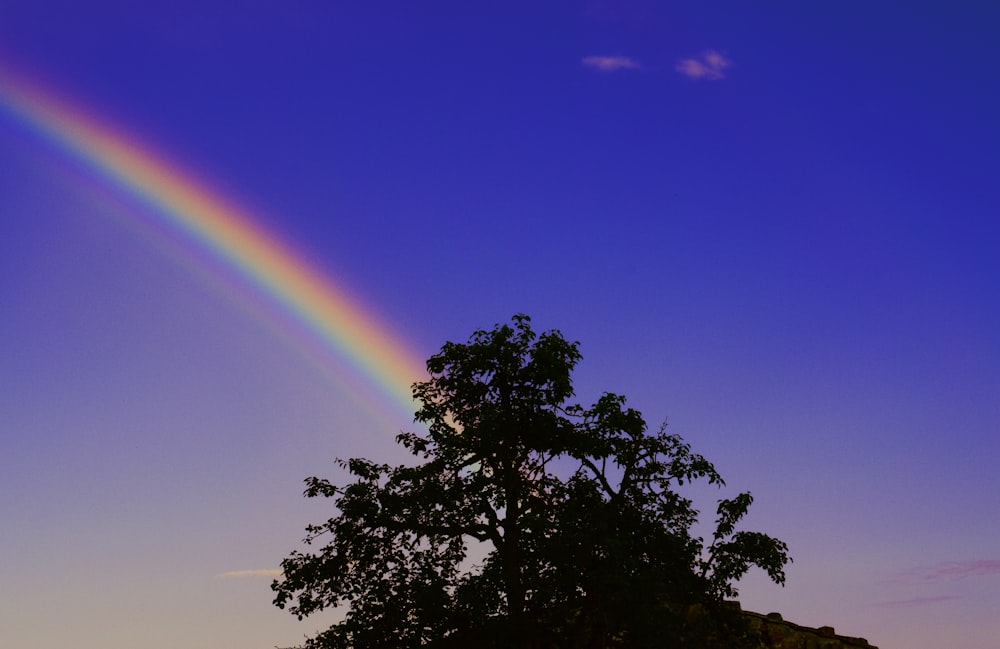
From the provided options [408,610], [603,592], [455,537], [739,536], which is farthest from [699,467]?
[408,610]

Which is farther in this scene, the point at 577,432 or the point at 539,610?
the point at 577,432

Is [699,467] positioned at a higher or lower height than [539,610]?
higher

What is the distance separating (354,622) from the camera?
2745 cm

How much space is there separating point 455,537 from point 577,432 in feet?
17.5

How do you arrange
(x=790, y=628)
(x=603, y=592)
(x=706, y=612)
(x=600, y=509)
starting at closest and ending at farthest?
1. (x=603, y=592)
2. (x=600, y=509)
3. (x=706, y=612)
4. (x=790, y=628)

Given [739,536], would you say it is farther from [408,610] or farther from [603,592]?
[408,610]

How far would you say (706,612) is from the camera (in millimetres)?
30234

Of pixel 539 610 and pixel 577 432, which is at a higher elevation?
pixel 577 432

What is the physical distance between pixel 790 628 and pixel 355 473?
17.2 metres

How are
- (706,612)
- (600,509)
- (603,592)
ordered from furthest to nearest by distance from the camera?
1. (706,612)
2. (600,509)
3. (603,592)

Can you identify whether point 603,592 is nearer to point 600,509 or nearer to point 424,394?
point 600,509

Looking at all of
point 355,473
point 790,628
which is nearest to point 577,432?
point 355,473

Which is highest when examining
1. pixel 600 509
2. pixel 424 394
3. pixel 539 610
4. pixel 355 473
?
pixel 424 394

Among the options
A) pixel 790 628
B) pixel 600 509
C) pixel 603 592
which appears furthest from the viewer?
pixel 790 628
